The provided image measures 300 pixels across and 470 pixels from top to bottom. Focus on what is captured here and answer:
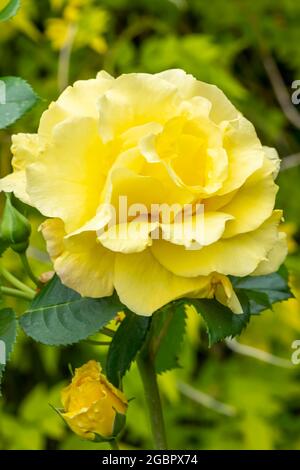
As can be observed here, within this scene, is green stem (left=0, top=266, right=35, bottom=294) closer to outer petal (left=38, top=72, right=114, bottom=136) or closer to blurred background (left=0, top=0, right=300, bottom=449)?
outer petal (left=38, top=72, right=114, bottom=136)

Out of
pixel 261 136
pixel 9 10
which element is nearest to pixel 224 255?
pixel 9 10

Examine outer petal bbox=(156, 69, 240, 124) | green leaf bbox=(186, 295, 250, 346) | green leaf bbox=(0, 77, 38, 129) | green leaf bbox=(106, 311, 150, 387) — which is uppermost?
outer petal bbox=(156, 69, 240, 124)

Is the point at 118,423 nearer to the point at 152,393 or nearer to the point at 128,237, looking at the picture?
the point at 152,393

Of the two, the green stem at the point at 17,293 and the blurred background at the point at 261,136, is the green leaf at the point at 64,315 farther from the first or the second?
the blurred background at the point at 261,136

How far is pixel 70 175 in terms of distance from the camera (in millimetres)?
481

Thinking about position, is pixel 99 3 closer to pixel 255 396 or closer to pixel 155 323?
pixel 255 396

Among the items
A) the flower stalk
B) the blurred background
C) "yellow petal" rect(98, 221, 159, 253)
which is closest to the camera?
"yellow petal" rect(98, 221, 159, 253)

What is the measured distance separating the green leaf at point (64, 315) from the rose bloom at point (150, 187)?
0.09ft

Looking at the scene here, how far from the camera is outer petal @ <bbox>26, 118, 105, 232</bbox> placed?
470 mm

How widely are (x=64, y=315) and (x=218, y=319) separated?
9 cm

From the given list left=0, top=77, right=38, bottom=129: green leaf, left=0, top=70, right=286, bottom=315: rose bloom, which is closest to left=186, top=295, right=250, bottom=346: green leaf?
left=0, top=70, right=286, bottom=315: rose bloom

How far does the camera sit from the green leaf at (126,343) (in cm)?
51

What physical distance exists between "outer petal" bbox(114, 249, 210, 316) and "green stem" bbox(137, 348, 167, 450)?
0.30 ft

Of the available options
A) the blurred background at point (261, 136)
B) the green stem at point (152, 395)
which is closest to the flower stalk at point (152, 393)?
the green stem at point (152, 395)
